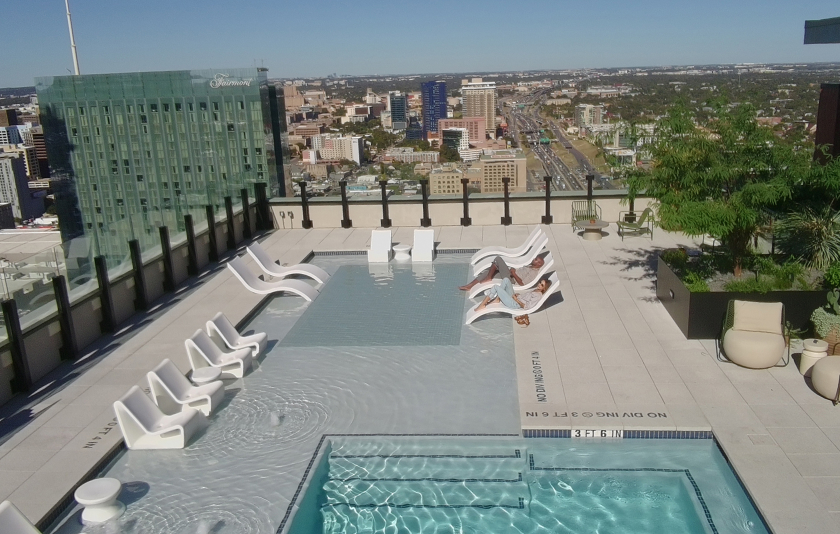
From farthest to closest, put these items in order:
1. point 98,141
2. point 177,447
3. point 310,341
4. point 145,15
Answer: point 145,15 < point 98,141 < point 310,341 < point 177,447

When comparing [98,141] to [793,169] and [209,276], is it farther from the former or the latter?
[793,169]

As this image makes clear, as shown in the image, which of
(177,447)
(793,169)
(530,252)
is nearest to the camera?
(177,447)

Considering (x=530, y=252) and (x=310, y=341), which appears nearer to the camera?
(x=310, y=341)

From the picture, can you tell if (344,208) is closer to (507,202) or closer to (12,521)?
(507,202)

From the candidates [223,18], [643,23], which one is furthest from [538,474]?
[643,23]

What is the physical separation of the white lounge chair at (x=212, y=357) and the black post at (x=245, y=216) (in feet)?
23.3

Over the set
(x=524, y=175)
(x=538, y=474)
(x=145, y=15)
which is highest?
(x=145, y=15)

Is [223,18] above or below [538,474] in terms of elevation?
above

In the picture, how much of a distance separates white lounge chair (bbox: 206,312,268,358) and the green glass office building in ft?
11.4

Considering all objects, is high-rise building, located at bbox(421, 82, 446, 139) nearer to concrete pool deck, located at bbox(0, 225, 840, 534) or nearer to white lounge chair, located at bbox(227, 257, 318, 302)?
white lounge chair, located at bbox(227, 257, 318, 302)

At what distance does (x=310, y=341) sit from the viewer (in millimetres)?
8953

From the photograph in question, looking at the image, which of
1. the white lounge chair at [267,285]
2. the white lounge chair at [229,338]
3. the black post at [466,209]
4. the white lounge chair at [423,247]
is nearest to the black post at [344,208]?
the black post at [466,209]

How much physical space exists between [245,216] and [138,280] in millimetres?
4742

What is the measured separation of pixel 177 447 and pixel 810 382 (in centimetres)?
637
